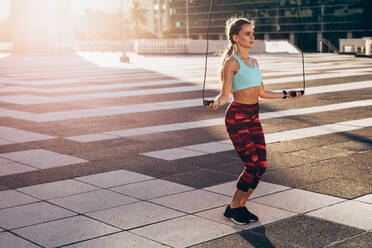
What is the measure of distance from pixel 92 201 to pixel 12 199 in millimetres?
881

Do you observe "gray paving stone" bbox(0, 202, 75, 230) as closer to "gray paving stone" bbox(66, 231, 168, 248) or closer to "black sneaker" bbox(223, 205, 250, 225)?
"gray paving stone" bbox(66, 231, 168, 248)

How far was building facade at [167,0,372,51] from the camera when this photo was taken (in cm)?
7081

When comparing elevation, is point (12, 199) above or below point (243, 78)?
below

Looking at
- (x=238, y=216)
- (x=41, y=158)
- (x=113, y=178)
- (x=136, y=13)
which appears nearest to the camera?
(x=238, y=216)

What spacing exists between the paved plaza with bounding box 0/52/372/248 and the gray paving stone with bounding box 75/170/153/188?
0.01 meters

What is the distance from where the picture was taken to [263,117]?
11.6 m

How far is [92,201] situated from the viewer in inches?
231

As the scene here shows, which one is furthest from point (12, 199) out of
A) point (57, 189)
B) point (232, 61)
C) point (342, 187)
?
point (342, 187)

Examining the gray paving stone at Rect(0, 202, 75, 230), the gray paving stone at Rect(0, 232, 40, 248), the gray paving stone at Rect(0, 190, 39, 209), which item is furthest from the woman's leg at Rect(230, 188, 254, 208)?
the gray paving stone at Rect(0, 190, 39, 209)

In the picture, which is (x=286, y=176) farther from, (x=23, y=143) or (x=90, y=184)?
(x=23, y=143)

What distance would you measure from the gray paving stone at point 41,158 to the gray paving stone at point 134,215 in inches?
91.3

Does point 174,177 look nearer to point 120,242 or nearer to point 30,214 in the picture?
point 30,214

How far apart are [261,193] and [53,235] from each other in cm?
228

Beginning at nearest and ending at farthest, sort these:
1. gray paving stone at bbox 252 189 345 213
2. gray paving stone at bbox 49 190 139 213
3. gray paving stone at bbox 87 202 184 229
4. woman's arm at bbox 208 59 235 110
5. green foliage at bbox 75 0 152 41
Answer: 1. woman's arm at bbox 208 59 235 110
2. gray paving stone at bbox 87 202 184 229
3. gray paving stone at bbox 252 189 345 213
4. gray paving stone at bbox 49 190 139 213
5. green foliage at bbox 75 0 152 41
